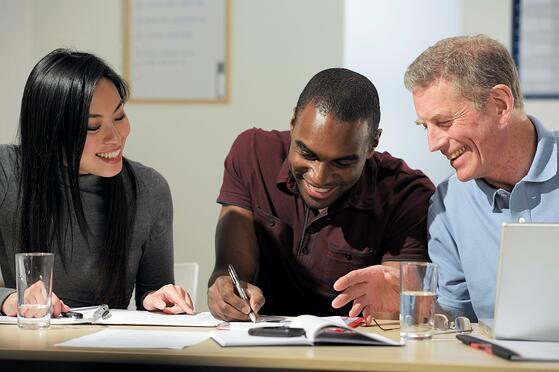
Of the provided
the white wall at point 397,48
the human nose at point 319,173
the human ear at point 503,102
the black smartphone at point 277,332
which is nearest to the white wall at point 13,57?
the white wall at point 397,48

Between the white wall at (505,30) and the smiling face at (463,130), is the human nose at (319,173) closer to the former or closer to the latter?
the smiling face at (463,130)

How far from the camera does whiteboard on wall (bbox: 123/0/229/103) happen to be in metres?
3.81

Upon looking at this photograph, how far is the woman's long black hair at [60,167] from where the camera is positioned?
87.4 inches

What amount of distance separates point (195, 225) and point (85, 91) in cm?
167

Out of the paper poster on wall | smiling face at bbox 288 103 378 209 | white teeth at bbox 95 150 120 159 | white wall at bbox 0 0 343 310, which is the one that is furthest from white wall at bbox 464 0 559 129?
white teeth at bbox 95 150 120 159

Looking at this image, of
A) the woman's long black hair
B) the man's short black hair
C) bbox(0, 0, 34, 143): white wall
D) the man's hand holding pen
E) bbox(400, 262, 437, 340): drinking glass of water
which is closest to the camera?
bbox(400, 262, 437, 340): drinking glass of water

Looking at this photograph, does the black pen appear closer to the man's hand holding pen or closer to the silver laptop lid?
the man's hand holding pen

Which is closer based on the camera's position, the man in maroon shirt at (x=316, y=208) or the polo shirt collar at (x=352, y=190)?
the man in maroon shirt at (x=316, y=208)

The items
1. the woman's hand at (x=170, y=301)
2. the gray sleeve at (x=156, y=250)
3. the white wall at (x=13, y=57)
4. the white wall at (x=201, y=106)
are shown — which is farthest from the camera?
the white wall at (x=13, y=57)

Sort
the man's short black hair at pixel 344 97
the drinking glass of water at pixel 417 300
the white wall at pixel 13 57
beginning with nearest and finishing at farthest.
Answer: the drinking glass of water at pixel 417 300 < the man's short black hair at pixel 344 97 < the white wall at pixel 13 57

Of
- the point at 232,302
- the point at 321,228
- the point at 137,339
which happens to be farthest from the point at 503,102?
the point at 137,339

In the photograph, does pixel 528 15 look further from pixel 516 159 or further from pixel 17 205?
pixel 17 205

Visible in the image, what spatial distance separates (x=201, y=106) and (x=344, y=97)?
1835 mm

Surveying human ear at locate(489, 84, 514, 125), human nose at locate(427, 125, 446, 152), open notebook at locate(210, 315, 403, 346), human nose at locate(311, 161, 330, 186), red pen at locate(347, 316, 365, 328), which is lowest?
red pen at locate(347, 316, 365, 328)
